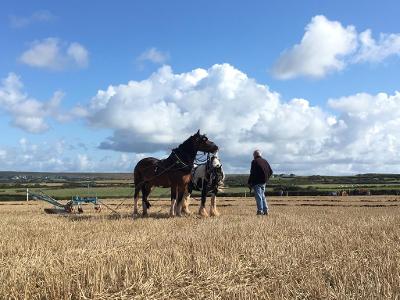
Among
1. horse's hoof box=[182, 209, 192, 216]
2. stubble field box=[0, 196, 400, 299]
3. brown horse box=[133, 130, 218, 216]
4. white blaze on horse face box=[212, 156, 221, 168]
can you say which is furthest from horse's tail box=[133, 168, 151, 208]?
stubble field box=[0, 196, 400, 299]

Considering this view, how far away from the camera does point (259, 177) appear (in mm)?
16031

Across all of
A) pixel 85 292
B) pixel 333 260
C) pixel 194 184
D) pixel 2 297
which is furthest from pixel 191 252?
pixel 194 184

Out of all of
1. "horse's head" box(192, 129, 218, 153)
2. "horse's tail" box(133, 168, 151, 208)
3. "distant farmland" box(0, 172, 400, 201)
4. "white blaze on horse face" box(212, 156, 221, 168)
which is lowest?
"distant farmland" box(0, 172, 400, 201)

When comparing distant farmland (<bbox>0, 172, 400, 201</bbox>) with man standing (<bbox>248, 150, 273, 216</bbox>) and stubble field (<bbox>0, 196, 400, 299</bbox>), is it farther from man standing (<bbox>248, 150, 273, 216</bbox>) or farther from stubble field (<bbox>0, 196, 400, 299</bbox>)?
stubble field (<bbox>0, 196, 400, 299</bbox>)

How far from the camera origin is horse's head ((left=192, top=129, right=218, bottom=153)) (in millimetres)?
15141

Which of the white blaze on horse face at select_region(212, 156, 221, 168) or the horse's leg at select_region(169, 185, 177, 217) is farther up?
the white blaze on horse face at select_region(212, 156, 221, 168)

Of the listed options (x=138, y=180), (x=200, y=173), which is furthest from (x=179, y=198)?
(x=138, y=180)

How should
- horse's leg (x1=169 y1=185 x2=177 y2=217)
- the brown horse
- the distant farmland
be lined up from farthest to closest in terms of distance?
the distant farmland < horse's leg (x1=169 y1=185 x2=177 y2=217) < the brown horse

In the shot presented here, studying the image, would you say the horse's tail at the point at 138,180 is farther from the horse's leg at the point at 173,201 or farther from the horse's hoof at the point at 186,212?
the horse's leg at the point at 173,201

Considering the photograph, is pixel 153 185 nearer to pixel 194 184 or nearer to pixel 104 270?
pixel 194 184

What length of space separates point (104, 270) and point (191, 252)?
178 cm

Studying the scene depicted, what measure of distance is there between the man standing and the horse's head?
62.6 inches

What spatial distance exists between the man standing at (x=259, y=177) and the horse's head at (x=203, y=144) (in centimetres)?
159

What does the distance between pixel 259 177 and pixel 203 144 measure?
2202mm
